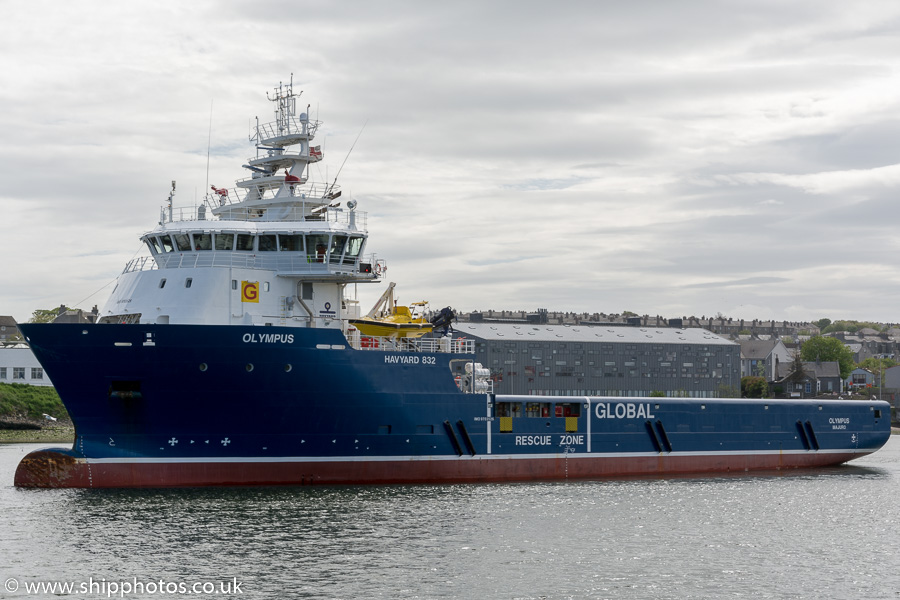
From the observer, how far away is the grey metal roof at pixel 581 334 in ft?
285

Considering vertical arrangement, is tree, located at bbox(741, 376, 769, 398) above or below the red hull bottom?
above

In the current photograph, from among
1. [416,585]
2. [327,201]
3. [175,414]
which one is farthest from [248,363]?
[416,585]

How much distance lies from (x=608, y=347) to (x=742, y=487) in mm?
53968

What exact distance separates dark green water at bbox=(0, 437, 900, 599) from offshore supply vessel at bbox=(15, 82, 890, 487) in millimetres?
928

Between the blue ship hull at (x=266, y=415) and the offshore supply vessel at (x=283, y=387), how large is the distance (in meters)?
0.04

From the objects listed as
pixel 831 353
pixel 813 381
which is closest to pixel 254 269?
pixel 813 381

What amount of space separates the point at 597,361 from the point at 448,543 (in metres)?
66.4

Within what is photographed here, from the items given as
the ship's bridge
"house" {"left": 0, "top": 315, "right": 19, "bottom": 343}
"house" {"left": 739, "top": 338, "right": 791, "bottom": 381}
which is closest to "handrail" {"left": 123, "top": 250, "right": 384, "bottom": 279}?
the ship's bridge

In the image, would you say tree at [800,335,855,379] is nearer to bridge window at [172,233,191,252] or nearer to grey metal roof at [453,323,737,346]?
grey metal roof at [453,323,737,346]

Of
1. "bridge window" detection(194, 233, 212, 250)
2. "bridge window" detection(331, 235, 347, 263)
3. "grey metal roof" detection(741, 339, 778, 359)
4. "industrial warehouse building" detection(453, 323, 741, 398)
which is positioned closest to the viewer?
"bridge window" detection(194, 233, 212, 250)

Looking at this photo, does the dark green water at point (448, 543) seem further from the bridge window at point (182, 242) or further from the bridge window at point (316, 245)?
the bridge window at point (182, 242)

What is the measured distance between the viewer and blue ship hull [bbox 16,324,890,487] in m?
27.9

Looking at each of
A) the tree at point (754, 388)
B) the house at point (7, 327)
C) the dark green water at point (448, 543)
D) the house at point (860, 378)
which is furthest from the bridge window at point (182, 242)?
the house at point (860, 378)

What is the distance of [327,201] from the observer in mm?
34312
